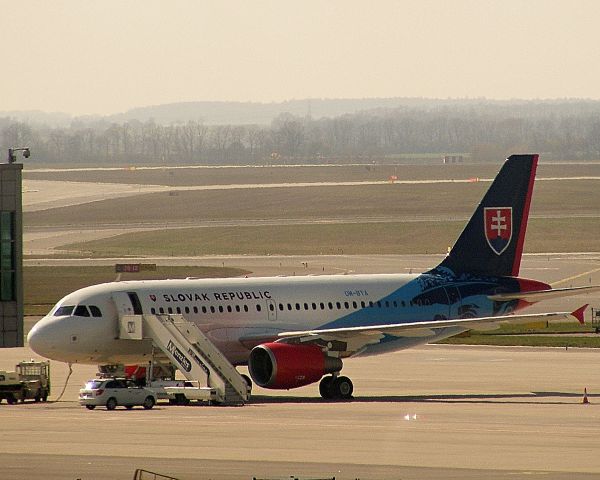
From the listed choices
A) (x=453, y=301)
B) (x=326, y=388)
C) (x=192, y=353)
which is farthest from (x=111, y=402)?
(x=453, y=301)

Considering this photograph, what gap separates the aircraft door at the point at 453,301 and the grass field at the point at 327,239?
88704mm

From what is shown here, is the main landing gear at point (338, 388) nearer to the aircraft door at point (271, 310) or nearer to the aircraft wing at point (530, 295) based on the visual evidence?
the aircraft door at point (271, 310)

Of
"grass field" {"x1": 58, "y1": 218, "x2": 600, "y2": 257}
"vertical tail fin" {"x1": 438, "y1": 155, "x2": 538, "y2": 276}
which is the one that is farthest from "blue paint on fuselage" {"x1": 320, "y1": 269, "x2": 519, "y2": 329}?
"grass field" {"x1": 58, "y1": 218, "x2": 600, "y2": 257}

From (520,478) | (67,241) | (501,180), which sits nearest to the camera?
(520,478)

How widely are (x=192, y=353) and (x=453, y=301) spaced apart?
12.9m

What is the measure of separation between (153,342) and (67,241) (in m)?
124

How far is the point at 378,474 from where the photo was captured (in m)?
35.4

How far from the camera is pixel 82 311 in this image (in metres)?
56.8

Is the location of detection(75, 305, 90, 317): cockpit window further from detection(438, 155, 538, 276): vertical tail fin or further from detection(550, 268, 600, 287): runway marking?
detection(550, 268, 600, 287): runway marking

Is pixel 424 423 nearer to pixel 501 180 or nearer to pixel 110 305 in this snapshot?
pixel 110 305

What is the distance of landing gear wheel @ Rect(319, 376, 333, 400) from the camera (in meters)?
58.3

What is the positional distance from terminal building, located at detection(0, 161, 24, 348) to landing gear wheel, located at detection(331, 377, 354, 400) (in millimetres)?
12302

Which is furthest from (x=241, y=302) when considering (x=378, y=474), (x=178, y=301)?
(x=378, y=474)

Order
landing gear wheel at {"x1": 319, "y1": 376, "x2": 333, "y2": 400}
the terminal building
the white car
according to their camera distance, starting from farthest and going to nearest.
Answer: the terminal building < landing gear wheel at {"x1": 319, "y1": 376, "x2": 333, "y2": 400} < the white car
